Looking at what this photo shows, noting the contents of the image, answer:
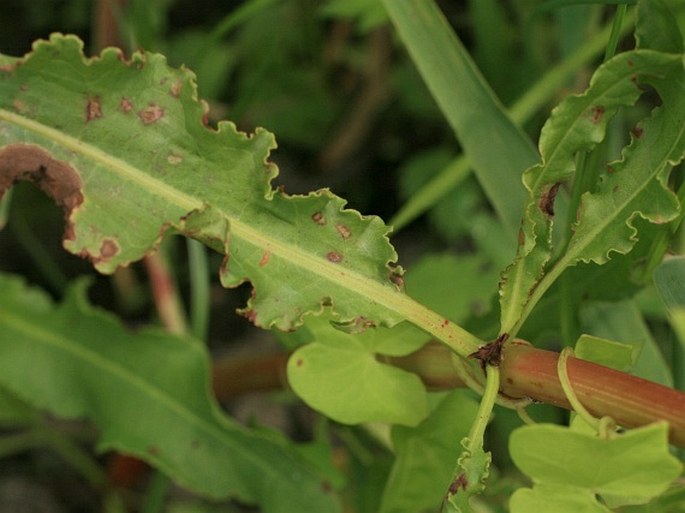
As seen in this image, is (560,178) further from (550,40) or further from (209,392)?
(550,40)

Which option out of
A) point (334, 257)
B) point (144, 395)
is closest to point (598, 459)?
point (334, 257)

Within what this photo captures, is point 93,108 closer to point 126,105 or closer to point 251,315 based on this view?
point 126,105

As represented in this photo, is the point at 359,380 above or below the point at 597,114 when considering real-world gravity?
below

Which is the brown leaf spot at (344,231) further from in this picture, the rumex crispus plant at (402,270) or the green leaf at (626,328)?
the green leaf at (626,328)

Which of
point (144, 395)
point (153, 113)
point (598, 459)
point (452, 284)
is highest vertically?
point (452, 284)

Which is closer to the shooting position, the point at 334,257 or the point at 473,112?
the point at 334,257

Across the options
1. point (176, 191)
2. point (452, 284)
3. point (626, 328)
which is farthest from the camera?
point (452, 284)

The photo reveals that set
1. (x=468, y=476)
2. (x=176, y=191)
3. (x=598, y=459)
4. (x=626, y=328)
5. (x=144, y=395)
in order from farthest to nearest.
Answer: (x=144, y=395) → (x=626, y=328) → (x=176, y=191) → (x=468, y=476) → (x=598, y=459)

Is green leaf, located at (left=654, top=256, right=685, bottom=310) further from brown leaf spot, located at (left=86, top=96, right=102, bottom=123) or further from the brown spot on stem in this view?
brown leaf spot, located at (left=86, top=96, right=102, bottom=123)
